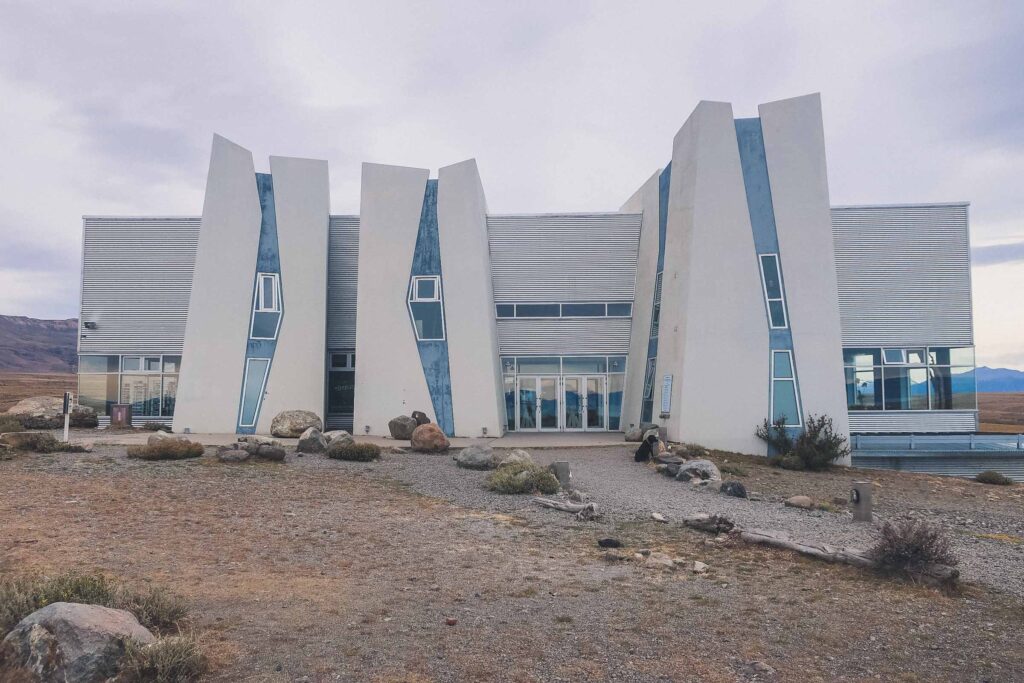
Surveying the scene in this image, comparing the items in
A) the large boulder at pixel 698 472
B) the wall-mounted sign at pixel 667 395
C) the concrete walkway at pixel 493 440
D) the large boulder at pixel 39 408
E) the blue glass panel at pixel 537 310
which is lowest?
the large boulder at pixel 698 472

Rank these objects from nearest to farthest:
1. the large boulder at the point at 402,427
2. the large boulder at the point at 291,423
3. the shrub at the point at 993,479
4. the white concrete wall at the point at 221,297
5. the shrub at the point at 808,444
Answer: the shrub at the point at 808,444 → the shrub at the point at 993,479 → the large boulder at the point at 402,427 → the large boulder at the point at 291,423 → the white concrete wall at the point at 221,297

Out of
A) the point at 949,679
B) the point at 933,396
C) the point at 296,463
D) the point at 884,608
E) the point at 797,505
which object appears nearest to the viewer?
the point at 949,679

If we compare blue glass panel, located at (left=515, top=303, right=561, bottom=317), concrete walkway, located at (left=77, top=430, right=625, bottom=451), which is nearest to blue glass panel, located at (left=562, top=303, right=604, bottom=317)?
blue glass panel, located at (left=515, top=303, right=561, bottom=317)

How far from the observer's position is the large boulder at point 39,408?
23688 mm

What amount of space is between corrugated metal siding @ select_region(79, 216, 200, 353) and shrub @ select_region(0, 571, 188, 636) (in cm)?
2414

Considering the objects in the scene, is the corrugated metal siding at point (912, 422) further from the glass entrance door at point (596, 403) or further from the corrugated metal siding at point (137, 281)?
the corrugated metal siding at point (137, 281)

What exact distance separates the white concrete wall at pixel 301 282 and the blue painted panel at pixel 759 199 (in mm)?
15146

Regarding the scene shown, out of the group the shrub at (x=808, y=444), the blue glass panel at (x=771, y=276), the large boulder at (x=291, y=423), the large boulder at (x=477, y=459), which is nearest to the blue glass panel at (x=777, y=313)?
the blue glass panel at (x=771, y=276)

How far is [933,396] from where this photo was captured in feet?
89.6

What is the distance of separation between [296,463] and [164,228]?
1648cm

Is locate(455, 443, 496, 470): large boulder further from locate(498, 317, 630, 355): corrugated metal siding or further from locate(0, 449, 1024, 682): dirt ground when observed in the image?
locate(498, 317, 630, 355): corrugated metal siding

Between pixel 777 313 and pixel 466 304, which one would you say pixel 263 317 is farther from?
pixel 777 313

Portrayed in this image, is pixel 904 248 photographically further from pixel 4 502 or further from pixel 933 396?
pixel 4 502

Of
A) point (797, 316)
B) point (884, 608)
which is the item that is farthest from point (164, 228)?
point (884, 608)
